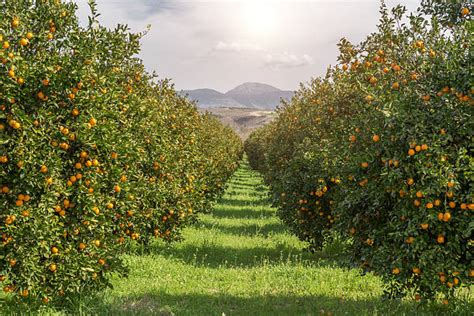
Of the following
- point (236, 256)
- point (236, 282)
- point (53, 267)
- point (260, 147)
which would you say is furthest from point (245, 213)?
point (53, 267)

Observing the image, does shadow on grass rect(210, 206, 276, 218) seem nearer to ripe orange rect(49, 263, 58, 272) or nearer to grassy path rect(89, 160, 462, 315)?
grassy path rect(89, 160, 462, 315)

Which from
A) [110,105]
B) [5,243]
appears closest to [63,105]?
[110,105]

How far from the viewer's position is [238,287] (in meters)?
9.26

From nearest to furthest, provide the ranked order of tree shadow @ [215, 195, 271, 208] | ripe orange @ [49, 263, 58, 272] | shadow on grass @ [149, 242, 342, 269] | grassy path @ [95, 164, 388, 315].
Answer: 1. ripe orange @ [49, 263, 58, 272]
2. grassy path @ [95, 164, 388, 315]
3. shadow on grass @ [149, 242, 342, 269]
4. tree shadow @ [215, 195, 271, 208]

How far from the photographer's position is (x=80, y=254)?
256 inches

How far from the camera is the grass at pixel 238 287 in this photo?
7.48 m

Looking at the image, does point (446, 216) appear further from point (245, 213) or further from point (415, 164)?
point (245, 213)

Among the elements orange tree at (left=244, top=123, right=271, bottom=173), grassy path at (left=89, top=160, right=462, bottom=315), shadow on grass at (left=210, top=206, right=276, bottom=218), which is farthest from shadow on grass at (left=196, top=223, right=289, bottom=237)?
orange tree at (left=244, top=123, right=271, bottom=173)

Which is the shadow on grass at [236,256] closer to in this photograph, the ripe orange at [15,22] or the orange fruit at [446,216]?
the orange fruit at [446,216]

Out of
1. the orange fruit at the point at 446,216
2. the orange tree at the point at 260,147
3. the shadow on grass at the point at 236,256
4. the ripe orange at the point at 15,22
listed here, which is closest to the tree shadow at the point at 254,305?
the orange fruit at the point at 446,216

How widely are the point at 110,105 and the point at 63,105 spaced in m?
0.78

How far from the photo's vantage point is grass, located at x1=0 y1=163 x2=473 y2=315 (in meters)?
7.48

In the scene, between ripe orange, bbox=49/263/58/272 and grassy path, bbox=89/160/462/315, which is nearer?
ripe orange, bbox=49/263/58/272

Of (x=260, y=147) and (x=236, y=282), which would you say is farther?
(x=260, y=147)
